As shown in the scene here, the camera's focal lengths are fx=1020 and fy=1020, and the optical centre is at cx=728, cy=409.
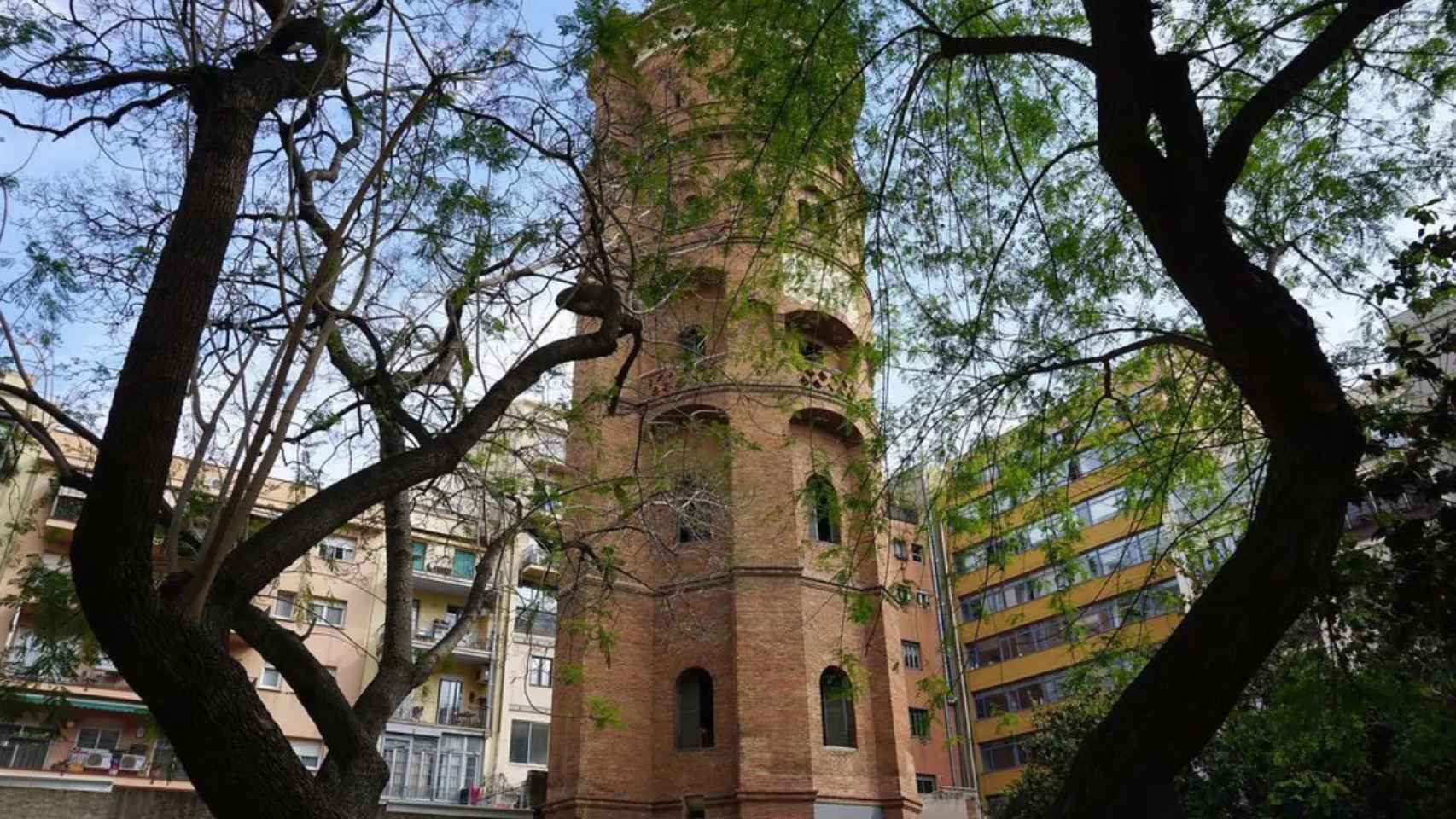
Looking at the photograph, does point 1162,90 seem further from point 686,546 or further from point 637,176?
point 686,546

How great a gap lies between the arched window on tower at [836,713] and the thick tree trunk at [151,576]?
43.1 feet

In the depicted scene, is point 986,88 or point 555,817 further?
point 555,817

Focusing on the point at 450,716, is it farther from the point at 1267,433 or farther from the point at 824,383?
the point at 1267,433

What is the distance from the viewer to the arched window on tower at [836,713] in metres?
16.8

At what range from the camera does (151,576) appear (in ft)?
12.7

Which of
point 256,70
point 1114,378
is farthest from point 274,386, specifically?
point 1114,378

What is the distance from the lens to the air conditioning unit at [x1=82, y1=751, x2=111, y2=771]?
24.8 m

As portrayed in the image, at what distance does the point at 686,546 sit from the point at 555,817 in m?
4.95

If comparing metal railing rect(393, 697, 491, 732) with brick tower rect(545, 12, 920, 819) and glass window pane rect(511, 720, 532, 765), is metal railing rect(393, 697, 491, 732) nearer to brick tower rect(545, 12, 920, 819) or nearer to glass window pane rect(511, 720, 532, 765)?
glass window pane rect(511, 720, 532, 765)

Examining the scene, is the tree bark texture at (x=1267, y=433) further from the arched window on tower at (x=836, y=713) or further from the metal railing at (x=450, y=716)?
the metal railing at (x=450, y=716)

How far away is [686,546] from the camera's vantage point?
16.2m

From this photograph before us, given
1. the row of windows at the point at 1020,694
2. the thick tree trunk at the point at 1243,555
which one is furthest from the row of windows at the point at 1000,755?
the thick tree trunk at the point at 1243,555

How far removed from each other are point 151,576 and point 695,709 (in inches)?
549

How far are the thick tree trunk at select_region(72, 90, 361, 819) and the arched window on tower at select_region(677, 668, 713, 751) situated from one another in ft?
42.2
